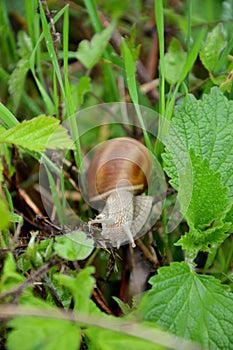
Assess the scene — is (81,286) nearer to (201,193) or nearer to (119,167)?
(201,193)

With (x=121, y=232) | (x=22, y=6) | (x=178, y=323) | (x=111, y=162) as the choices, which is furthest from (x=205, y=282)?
(x=22, y=6)

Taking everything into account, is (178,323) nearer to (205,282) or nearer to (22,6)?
(205,282)

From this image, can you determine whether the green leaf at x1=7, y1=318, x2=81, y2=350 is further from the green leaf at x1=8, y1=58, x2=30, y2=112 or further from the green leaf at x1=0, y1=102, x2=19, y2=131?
the green leaf at x1=8, y1=58, x2=30, y2=112

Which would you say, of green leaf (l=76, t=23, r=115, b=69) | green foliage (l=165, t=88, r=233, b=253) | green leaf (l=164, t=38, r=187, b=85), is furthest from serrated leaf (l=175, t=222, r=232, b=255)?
green leaf (l=76, t=23, r=115, b=69)

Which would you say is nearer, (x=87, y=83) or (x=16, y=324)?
(x=16, y=324)

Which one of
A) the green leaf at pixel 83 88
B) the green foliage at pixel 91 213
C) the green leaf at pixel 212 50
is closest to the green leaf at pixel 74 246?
the green foliage at pixel 91 213

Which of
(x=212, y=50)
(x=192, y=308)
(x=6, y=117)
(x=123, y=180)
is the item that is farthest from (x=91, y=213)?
(x=212, y=50)

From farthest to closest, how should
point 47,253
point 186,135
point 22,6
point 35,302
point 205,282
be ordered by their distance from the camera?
1. point 22,6
2. point 186,135
3. point 205,282
4. point 47,253
5. point 35,302
